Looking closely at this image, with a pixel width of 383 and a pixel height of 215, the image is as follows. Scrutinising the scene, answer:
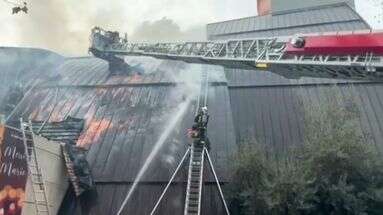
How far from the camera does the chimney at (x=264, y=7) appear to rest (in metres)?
36.3

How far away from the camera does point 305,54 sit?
642 inches

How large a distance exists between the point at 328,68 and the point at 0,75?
19.8 m

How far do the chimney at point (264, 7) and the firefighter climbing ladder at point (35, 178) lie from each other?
24.7 meters

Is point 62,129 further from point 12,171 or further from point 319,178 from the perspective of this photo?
point 319,178

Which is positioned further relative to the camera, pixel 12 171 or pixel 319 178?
pixel 319 178

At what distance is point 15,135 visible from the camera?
50.6 feet

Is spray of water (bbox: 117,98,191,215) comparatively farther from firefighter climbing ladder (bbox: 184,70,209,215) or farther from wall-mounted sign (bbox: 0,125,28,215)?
wall-mounted sign (bbox: 0,125,28,215)

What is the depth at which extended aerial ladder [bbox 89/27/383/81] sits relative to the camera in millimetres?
14789

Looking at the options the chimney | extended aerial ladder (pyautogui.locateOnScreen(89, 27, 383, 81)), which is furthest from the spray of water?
the chimney

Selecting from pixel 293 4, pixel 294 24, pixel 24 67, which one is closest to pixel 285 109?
pixel 294 24

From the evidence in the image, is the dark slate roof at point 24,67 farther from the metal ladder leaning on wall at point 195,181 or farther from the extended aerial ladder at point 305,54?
the metal ladder leaning on wall at point 195,181

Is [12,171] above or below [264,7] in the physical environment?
below

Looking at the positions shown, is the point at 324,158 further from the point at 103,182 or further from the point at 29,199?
the point at 29,199

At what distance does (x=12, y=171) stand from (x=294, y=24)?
21618 mm
